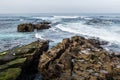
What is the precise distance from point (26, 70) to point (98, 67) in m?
4.41

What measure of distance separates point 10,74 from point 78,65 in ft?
11.7

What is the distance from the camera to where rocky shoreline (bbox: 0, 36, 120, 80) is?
12.3 meters

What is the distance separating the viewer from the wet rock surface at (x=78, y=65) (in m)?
12.3

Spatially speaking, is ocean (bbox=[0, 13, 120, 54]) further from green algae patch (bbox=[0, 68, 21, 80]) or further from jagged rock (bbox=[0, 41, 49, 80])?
green algae patch (bbox=[0, 68, 21, 80])

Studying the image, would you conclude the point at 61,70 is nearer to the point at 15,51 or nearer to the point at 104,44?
the point at 15,51

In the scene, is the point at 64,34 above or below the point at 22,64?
below

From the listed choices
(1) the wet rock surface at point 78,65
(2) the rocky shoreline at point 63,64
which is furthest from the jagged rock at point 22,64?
(1) the wet rock surface at point 78,65

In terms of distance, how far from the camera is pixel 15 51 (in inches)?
612

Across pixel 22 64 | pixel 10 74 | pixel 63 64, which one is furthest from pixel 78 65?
pixel 10 74

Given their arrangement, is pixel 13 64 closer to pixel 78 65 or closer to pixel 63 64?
pixel 63 64

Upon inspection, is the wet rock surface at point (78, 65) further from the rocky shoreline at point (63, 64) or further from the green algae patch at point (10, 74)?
the green algae patch at point (10, 74)

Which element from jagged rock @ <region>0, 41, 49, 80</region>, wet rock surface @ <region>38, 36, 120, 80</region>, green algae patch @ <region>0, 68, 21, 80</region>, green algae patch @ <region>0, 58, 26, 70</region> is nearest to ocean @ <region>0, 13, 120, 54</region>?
wet rock surface @ <region>38, 36, 120, 80</region>

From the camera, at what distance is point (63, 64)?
524 inches

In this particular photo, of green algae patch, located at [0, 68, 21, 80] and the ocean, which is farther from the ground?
green algae patch, located at [0, 68, 21, 80]
